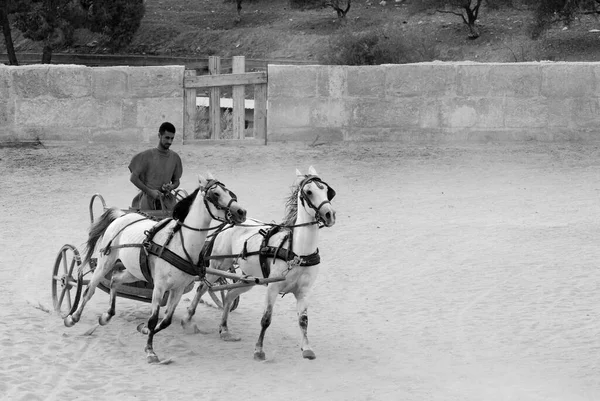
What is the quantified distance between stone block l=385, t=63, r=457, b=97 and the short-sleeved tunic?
25.1ft

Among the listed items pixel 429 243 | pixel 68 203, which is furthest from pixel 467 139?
pixel 68 203

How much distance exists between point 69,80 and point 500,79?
6910 mm

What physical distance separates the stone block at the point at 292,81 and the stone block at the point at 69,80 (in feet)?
9.64

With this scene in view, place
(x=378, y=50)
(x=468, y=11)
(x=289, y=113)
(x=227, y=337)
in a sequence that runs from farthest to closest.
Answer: (x=468, y=11) < (x=378, y=50) < (x=289, y=113) < (x=227, y=337)

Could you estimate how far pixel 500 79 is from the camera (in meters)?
16.9

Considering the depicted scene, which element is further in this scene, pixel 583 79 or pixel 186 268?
pixel 583 79

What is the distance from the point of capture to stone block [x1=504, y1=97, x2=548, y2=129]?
17.0 m

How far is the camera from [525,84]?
16.9 m

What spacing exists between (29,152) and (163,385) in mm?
9903

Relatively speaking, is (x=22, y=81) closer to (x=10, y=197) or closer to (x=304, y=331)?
(x=10, y=197)

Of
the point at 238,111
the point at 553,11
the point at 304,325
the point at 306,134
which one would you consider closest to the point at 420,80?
the point at 306,134

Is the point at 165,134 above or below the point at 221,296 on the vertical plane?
above

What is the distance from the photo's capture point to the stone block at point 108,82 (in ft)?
54.9

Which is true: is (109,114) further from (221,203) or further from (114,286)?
(221,203)
